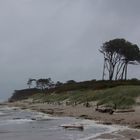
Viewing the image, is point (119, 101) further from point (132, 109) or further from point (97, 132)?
point (97, 132)

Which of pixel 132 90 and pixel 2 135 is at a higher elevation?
pixel 132 90

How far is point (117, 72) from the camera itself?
80.2m

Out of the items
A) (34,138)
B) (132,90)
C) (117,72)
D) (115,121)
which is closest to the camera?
(34,138)

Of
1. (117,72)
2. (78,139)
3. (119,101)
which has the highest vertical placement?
(117,72)

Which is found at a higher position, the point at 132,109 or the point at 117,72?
the point at 117,72

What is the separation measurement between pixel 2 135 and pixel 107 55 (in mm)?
60424

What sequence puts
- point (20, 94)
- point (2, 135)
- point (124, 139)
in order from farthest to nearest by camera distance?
A: point (20, 94) < point (2, 135) < point (124, 139)

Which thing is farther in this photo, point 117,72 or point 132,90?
point 117,72

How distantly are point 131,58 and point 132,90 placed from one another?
43.8 m

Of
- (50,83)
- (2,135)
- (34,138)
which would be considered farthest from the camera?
(50,83)

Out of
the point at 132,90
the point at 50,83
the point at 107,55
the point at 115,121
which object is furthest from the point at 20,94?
the point at 115,121

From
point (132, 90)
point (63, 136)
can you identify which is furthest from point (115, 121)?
point (132, 90)

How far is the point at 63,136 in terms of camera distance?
20.1 m

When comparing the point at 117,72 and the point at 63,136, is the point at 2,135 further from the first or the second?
the point at 117,72
